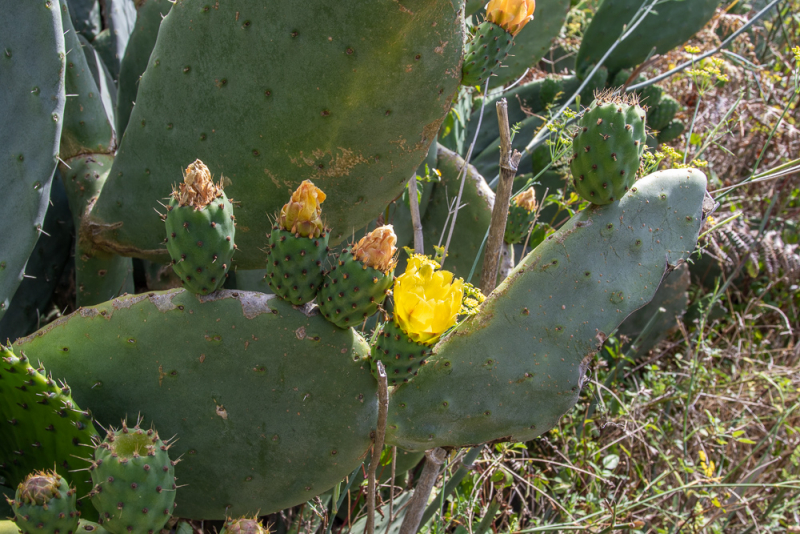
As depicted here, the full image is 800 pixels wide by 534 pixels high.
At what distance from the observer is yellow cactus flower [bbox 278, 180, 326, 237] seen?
0.84 meters

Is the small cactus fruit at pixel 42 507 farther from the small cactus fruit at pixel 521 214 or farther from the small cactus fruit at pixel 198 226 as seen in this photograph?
the small cactus fruit at pixel 521 214

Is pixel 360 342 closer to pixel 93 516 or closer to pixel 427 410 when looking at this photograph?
pixel 427 410

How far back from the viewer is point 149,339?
3.13 ft

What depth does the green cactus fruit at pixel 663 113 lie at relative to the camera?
2385 millimetres

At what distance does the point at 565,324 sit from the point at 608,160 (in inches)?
12.2

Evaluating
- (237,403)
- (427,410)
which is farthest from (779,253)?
(237,403)

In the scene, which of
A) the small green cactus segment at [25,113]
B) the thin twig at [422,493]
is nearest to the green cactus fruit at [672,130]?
the thin twig at [422,493]

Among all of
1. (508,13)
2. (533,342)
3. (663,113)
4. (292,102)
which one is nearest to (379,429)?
(533,342)

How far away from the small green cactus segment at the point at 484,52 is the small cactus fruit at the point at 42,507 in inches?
39.8

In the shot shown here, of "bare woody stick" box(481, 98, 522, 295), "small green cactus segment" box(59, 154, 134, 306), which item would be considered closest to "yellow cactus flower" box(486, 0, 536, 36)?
"bare woody stick" box(481, 98, 522, 295)

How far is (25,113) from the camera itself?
3.41 feet

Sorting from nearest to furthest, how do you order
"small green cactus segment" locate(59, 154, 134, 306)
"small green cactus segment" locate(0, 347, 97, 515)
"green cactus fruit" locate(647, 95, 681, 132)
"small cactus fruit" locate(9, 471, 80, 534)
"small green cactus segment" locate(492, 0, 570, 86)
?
"small cactus fruit" locate(9, 471, 80, 534)
"small green cactus segment" locate(0, 347, 97, 515)
"small green cactus segment" locate(59, 154, 134, 306)
"small green cactus segment" locate(492, 0, 570, 86)
"green cactus fruit" locate(647, 95, 681, 132)

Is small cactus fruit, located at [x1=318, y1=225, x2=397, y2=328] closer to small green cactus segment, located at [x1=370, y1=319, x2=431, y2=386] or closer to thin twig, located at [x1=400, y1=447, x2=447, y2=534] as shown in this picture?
small green cactus segment, located at [x1=370, y1=319, x2=431, y2=386]

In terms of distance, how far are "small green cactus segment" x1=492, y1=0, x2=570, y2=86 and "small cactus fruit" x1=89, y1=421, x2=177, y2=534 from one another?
189 centimetres
